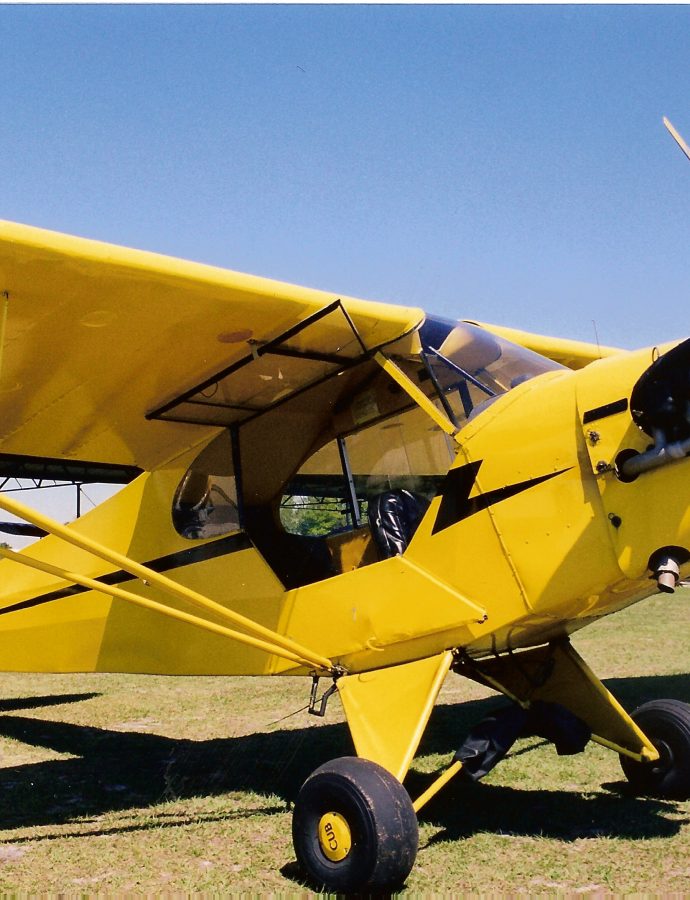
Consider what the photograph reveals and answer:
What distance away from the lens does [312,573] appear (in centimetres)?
483

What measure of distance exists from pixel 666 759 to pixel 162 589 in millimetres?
2958

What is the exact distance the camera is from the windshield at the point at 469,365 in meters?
4.26

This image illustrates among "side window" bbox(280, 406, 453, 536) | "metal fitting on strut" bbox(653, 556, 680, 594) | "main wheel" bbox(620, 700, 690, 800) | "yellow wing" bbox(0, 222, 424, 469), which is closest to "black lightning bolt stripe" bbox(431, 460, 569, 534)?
"side window" bbox(280, 406, 453, 536)

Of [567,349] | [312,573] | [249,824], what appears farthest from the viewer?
[567,349]

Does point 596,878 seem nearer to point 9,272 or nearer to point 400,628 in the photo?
point 400,628

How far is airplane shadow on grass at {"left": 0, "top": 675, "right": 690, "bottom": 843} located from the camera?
4.33m

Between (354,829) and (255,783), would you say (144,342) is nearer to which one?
(354,829)

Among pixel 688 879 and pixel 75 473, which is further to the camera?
pixel 75 473

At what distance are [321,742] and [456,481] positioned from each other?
128 inches

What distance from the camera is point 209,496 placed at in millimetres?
5332

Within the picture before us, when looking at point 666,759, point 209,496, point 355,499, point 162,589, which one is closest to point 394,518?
point 355,499

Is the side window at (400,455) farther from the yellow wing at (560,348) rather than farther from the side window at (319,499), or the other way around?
the yellow wing at (560,348)

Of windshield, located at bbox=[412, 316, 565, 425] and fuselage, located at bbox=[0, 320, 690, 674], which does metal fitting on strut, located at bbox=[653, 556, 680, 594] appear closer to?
fuselage, located at bbox=[0, 320, 690, 674]

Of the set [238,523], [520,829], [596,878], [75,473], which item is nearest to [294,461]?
[238,523]
